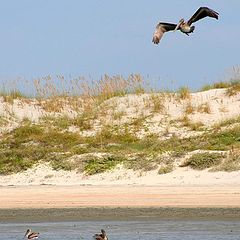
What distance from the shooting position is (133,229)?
16.4 metres

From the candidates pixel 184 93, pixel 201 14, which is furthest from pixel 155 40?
pixel 184 93

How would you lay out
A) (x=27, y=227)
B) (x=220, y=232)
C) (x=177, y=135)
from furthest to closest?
(x=177, y=135) < (x=27, y=227) < (x=220, y=232)

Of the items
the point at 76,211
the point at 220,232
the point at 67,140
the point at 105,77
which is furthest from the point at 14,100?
the point at 220,232

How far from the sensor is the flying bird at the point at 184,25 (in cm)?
1667

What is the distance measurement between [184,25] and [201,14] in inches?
15.2

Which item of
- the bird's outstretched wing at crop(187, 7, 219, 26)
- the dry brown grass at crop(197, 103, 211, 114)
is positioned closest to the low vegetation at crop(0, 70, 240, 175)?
the dry brown grass at crop(197, 103, 211, 114)

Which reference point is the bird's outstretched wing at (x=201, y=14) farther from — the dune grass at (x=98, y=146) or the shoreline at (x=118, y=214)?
the dune grass at (x=98, y=146)

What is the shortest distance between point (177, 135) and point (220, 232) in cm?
1016

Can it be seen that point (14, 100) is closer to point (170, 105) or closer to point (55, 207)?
point (170, 105)

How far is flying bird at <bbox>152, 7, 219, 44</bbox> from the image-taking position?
16.7m

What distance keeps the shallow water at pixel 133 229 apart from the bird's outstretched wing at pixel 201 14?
140 inches

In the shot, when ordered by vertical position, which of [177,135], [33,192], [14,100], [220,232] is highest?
[14,100]

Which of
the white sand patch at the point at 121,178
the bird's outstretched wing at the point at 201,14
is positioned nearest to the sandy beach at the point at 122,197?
the white sand patch at the point at 121,178

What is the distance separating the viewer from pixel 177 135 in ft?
84.3
